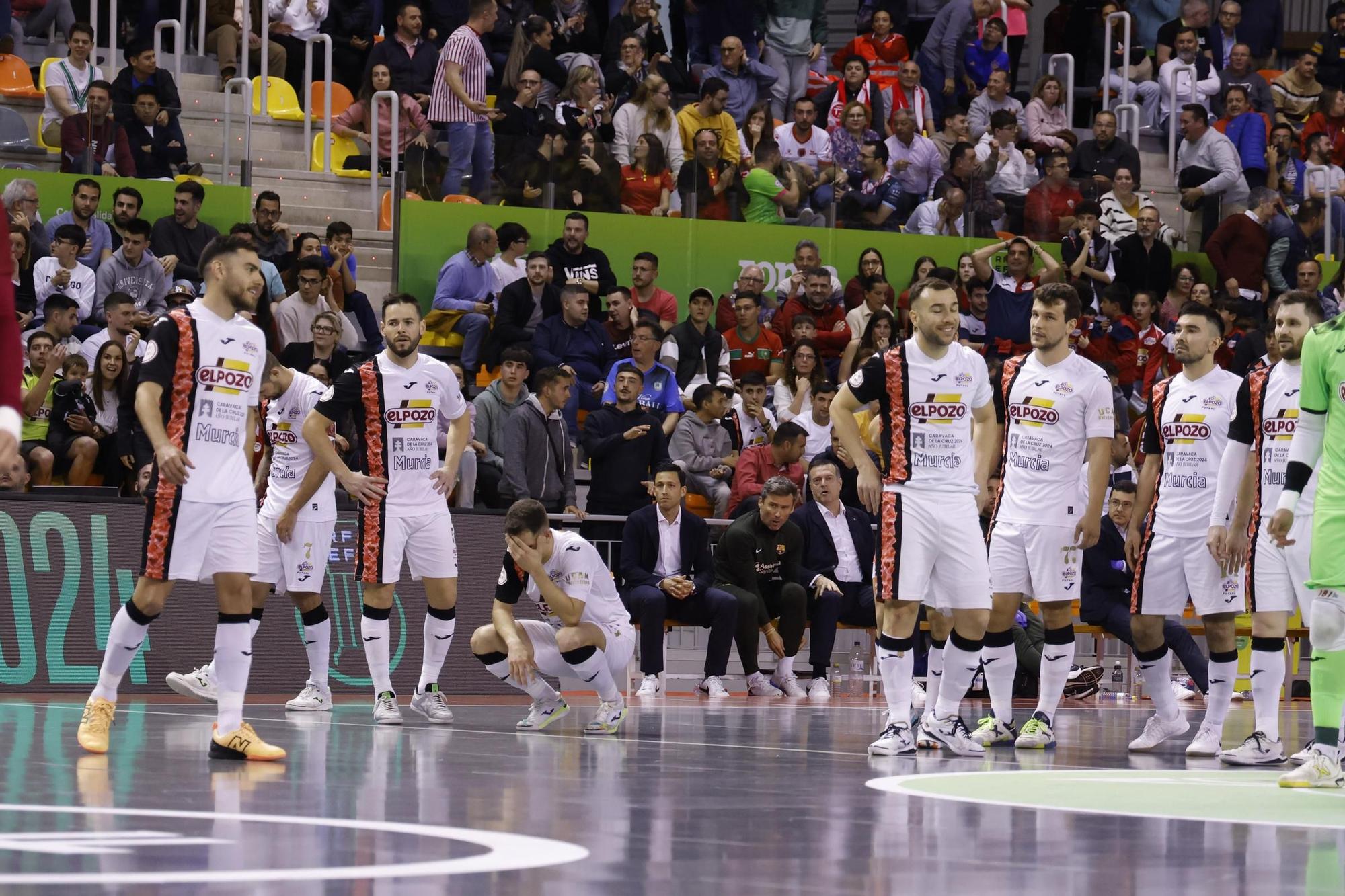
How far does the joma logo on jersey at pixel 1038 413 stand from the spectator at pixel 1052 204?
37.3 feet

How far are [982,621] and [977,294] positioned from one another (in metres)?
11.0

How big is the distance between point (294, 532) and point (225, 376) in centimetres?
384

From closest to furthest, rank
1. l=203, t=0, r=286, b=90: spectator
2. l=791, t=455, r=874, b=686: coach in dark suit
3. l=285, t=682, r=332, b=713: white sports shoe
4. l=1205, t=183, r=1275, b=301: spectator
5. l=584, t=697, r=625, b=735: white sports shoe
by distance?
l=584, t=697, r=625, b=735: white sports shoe
l=285, t=682, r=332, b=713: white sports shoe
l=791, t=455, r=874, b=686: coach in dark suit
l=203, t=0, r=286, b=90: spectator
l=1205, t=183, r=1275, b=301: spectator

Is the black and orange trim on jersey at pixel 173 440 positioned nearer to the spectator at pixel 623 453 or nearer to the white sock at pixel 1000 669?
the white sock at pixel 1000 669

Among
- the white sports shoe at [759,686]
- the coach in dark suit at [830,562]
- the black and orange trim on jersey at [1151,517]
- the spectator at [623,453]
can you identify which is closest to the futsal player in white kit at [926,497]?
the black and orange trim on jersey at [1151,517]

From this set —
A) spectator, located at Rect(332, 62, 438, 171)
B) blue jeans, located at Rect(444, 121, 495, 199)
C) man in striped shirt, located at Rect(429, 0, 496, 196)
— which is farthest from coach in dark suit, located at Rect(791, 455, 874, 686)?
spectator, located at Rect(332, 62, 438, 171)

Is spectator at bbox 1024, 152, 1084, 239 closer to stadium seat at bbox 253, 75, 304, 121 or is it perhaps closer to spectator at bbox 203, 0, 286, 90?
stadium seat at bbox 253, 75, 304, 121

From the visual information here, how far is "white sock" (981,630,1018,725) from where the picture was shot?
1085cm

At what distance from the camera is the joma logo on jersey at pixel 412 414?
12109mm

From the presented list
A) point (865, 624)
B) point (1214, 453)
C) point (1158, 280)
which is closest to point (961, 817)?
point (1214, 453)

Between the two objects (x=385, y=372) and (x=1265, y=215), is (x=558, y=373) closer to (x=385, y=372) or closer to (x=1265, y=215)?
(x=385, y=372)

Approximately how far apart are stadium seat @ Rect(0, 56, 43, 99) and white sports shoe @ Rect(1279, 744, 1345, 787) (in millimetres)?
15216

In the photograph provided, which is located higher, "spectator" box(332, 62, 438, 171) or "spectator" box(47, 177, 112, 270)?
"spectator" box(332, 62, 438, 171)

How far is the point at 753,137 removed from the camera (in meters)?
21.1
